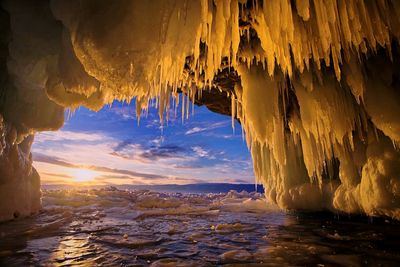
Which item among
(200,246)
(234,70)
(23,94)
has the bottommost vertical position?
(200,246)

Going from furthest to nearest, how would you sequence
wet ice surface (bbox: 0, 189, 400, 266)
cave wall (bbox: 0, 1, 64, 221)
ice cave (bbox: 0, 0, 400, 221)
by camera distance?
cave wall (bbox: 0, 1, 64, 221) → ice cave (bbox: 0, 0, 400, 221) → wet ice surface (bbox: 0, 189, 400, 266)

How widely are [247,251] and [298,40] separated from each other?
319 cm

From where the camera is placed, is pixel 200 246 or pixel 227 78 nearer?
pixel 200 246

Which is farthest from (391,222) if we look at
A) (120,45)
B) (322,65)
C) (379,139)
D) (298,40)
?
(120,45)

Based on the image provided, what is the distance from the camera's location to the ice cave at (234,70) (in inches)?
131

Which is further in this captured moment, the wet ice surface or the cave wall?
the cave wall

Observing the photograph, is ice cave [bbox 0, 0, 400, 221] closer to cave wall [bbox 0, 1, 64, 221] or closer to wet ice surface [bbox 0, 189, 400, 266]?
cave wall [bbox 0, 1, 64, 221]

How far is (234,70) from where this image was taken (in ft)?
21.3

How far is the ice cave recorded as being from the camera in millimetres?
3324

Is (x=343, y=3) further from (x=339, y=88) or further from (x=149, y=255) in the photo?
Answer: (x=149, y=255)

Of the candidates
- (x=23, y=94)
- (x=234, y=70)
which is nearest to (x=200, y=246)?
(x=234, y=70)

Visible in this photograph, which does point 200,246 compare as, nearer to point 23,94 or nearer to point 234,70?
point 234,70

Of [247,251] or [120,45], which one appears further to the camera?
[247,251]

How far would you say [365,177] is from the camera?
6168 mm
